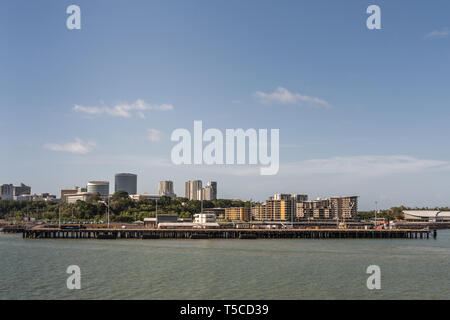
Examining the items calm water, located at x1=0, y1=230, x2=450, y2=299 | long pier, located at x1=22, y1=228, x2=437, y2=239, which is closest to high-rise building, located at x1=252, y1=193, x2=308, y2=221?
long pier, located at x1=22, y1=228, x2=437, y2=239

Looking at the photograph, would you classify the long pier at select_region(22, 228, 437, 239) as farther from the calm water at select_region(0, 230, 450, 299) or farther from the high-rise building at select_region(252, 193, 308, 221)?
the high-rise building at select_region(252, 193, 308, 221)

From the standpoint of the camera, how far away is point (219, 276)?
147ft

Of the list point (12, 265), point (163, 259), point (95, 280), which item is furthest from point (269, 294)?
point (12, 265)

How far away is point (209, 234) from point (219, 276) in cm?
6637

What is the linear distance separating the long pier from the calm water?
4091 cm

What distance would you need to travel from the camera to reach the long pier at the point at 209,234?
106 meters

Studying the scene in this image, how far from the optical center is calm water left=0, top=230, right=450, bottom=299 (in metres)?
36.8

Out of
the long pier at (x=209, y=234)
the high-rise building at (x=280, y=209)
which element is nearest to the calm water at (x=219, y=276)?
the long pier at (x=209, y=234)

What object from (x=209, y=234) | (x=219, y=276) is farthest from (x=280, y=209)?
(x=219, y=276)

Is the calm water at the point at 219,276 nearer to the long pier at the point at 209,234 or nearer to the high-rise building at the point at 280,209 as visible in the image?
the long pier at the point at 209,234

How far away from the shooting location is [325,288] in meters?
39.2

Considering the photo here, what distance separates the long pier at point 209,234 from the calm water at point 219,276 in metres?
40.9
